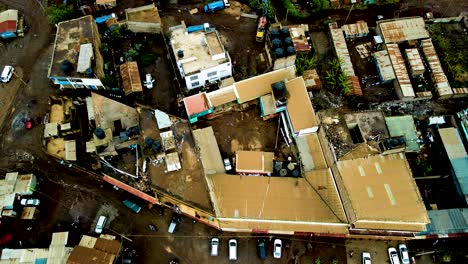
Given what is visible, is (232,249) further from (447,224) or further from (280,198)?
(447,224)

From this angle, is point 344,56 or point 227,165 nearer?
point 227,165

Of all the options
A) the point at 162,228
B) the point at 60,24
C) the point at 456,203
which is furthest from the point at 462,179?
the point at 60,24

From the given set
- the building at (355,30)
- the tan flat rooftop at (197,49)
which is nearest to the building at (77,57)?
the tan flat rooftop at (197,49)

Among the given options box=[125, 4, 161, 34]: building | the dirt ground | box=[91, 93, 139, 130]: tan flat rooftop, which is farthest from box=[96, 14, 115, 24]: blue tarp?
the dirt ground

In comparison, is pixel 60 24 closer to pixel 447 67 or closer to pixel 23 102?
pixel 23 102

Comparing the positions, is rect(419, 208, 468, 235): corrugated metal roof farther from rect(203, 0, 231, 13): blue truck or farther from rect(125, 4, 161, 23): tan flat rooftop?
rect(125, 4, 161, 23): tan flat rooftop

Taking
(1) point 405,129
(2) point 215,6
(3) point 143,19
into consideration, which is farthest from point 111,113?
(1) point 405,129
